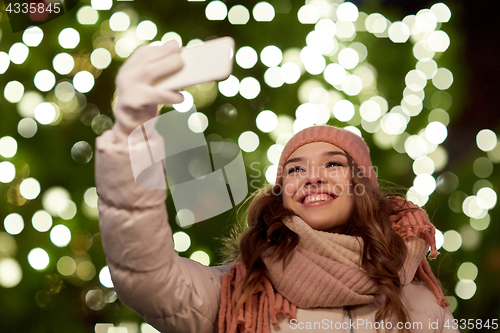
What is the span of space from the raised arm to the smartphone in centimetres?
1

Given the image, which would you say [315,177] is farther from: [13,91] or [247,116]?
[13,91]

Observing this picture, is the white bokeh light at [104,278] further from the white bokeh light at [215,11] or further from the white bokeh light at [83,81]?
the white bokeh light at [215,11]

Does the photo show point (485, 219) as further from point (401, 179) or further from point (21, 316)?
point (21, 316)

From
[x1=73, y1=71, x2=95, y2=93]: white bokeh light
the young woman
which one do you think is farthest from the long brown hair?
[x1=73, y1=71, x2=95, y2=93]: white bokeh light

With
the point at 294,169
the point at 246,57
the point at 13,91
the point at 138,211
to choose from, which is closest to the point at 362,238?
the point at 294,169

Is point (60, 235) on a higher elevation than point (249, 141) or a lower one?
lower

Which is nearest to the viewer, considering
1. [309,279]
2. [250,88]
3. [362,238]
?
[309,279]

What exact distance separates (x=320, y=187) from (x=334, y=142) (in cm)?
20

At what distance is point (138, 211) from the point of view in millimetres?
823

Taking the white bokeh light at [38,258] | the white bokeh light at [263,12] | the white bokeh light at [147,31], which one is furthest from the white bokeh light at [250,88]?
the white bokeh light at [38,258]

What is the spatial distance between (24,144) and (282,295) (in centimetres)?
126

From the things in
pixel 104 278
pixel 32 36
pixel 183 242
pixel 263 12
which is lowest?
pixel 104 278

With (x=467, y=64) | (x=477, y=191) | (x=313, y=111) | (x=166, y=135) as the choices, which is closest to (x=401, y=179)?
(x=477, y=191)

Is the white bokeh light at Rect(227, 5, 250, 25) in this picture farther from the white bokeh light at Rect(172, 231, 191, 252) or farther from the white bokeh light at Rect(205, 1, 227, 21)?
the white bokeh light at Rect(172, 231, 191, 252)
